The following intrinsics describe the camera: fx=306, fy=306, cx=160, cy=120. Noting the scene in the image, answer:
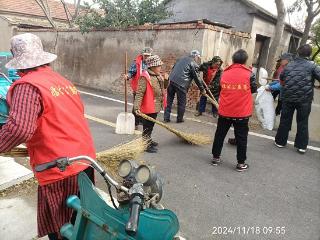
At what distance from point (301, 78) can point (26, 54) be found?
4.49 m

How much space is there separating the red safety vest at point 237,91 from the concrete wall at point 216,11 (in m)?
9.05

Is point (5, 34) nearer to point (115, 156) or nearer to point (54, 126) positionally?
point (115, 156)

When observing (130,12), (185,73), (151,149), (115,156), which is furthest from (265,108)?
(130,12)

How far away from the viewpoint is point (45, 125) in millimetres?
1937

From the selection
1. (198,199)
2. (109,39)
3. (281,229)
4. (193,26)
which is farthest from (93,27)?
(281,229)

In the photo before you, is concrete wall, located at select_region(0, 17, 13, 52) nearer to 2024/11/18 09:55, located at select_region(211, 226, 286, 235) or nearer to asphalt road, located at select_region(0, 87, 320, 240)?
asphalt road, located at select_region(0, 87, 320, 240)

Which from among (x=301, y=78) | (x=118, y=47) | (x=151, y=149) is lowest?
(x=151, y=149)

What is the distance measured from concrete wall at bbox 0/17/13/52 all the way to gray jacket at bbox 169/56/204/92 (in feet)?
41.5

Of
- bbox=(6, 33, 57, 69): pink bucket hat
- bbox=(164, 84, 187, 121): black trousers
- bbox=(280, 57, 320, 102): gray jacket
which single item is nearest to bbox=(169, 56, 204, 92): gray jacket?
bbox=(164, 84, 187, 121): black trousers

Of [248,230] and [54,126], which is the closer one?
[54,126]

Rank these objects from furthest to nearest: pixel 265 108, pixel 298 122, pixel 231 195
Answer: pixel 265 108, pixel 298 122, pixel 231 195

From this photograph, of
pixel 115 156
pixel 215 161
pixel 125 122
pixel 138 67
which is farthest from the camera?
pixel 138 67

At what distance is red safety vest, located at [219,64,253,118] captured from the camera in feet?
14.2

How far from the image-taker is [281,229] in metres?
3.27
